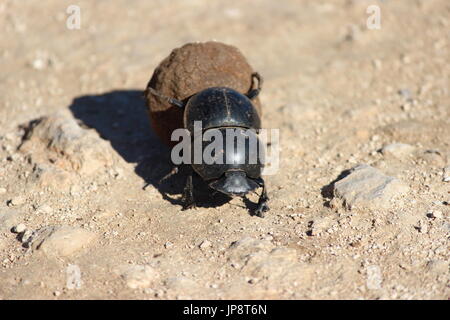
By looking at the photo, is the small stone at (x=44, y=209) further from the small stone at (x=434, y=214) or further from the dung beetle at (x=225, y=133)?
the small stone at (x=434, y=214)

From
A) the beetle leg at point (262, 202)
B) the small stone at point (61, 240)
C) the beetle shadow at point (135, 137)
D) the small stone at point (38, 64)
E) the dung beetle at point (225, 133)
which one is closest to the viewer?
the small stone at point (61, 240)

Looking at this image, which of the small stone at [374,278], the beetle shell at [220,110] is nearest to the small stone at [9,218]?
the beetle shell at [220,110]

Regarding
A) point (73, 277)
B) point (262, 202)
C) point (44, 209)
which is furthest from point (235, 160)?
point (44, 209)

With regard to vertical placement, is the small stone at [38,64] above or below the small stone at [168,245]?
above

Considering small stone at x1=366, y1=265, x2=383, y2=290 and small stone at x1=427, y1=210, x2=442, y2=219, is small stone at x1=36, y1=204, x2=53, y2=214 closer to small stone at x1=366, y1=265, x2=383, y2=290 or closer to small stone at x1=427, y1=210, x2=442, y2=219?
small stone at x1=366, y1=265, x2=383, y2=290

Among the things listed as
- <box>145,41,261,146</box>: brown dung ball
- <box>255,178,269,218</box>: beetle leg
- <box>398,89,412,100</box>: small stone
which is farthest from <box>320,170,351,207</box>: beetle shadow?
<box>398,89,412,100</box>: small stone

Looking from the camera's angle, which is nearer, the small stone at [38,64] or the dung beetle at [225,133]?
the dung beetle at [225,133]

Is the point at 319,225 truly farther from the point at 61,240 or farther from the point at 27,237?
the point at 27,237
